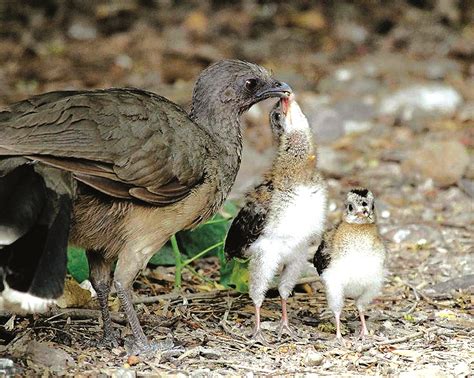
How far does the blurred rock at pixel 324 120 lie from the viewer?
29.7ft

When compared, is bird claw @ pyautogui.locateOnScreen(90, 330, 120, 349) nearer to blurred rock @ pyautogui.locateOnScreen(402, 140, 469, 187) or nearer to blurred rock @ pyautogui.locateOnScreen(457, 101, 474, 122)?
blurred rock @ pyautogui.locateOnScreen(402, 140, 469, 187)

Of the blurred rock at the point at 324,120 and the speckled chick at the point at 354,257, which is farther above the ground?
the blurred rock at the point at 324,120

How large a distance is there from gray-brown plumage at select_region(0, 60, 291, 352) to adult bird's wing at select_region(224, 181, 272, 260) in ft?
0.46

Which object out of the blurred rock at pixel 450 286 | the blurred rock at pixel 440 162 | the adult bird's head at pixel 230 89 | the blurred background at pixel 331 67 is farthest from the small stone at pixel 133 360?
the blurred rock at pixel 440 162

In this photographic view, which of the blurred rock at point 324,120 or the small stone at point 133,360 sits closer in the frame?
the small stone at point 133,360

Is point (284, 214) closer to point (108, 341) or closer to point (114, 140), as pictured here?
point (114, 140)

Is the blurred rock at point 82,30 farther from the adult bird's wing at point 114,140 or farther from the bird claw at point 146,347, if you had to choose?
the bird claw at point 146,347

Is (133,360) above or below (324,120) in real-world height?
below

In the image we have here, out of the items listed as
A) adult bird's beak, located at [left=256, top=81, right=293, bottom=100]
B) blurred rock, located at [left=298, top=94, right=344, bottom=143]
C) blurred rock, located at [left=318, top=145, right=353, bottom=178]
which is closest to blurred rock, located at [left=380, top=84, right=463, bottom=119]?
blurred rock, located at [left=298, top=94, right=344, bottom=143]

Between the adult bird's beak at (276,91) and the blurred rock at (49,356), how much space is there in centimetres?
163

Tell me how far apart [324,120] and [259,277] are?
4507 millimetres

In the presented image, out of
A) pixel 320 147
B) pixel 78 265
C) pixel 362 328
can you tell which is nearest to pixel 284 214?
pixel 362 328

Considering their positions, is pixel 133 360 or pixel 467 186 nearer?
pixel 133 360

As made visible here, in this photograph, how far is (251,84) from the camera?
5.23m
